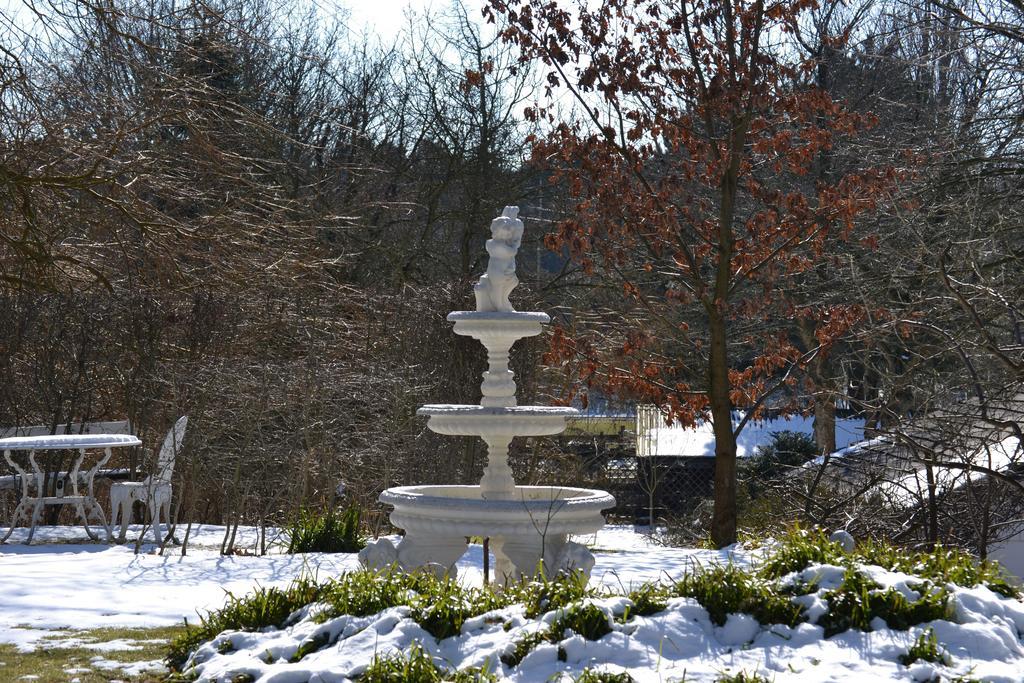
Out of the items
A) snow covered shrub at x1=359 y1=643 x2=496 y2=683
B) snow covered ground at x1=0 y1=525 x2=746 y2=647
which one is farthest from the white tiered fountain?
snow covered shrub at x1=359 y1=643 x2=496 y2=683

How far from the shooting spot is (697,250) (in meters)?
12.1

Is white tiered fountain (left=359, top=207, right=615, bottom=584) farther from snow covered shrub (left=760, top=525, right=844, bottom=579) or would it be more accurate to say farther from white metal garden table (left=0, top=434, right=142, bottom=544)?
white metal garden table (left=0, top=434, right=142, bottom=544)

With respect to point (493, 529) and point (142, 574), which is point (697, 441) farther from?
point (493, 529)

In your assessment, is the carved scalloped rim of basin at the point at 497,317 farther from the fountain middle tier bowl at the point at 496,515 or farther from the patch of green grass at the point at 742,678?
the patch of green grass at the point at 742,678

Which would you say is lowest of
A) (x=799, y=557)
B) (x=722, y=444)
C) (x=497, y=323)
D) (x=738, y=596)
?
(x=738, y=596)

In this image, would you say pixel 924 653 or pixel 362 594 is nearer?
pixel 924 653

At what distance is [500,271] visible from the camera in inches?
285

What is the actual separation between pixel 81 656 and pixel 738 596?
10.7 ft

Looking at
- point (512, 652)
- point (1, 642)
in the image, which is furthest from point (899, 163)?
point (1, 642)

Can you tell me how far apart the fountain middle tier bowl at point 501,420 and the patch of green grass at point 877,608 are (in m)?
2.13

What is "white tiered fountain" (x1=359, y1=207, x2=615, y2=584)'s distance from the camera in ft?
20.6

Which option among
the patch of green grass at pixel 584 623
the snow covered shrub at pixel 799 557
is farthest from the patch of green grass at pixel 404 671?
the snow covered shrub at pixel 799 557

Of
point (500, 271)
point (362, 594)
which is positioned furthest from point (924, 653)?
point (500, 271)

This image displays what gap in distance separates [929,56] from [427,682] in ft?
21.3
